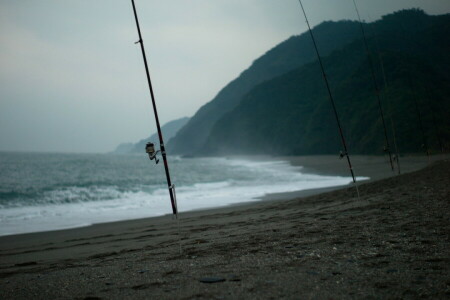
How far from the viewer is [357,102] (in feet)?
209

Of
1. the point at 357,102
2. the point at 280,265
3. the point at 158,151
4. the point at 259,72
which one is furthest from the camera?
the point at 259,72

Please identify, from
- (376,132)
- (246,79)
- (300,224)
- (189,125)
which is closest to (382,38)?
(376,132)

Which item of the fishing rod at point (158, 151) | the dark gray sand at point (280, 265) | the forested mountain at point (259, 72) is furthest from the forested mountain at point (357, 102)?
the forested mountain at point (259, 72)

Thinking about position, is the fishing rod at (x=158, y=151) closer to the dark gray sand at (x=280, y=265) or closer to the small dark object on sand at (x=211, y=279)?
the dark gray sand at (x=280, y=265)

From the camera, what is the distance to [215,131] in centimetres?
12544

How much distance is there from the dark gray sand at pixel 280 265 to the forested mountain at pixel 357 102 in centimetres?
2279

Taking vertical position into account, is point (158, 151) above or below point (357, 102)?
below

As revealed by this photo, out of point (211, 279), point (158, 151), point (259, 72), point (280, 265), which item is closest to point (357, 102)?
point (158, 151)

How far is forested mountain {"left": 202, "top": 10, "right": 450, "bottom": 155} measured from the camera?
46125 millimetres

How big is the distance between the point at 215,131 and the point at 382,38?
6591 cm

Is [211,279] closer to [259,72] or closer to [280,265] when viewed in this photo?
[280,265]

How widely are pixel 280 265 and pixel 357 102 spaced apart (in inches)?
2609

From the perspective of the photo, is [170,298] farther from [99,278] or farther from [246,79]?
[246,79]

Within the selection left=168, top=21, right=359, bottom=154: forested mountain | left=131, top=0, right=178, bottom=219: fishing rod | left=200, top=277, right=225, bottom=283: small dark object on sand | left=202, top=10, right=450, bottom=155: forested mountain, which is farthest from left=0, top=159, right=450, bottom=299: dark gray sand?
left=168, top=21, right=359, bottom=154: forested mountain
